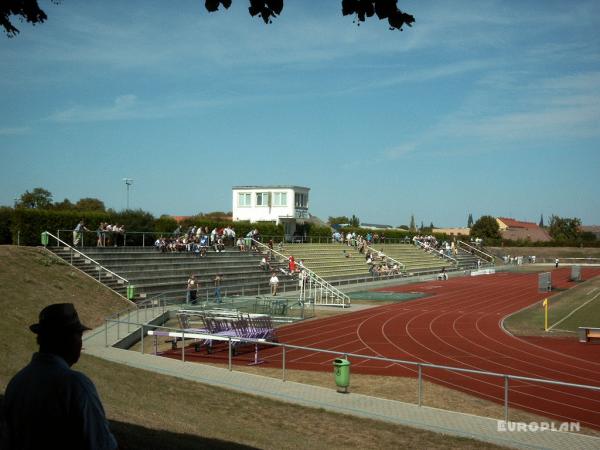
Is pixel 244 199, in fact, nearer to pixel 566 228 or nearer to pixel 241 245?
pixel 241 245

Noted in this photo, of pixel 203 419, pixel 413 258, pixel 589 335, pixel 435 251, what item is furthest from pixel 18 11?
pixel 435 251

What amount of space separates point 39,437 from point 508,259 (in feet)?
277

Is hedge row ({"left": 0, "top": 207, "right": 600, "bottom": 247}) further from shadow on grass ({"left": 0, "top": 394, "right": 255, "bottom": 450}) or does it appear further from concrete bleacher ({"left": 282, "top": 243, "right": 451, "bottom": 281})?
shadow on grass ({"left": 0, "top": 394, "right": 255, "bottom": 450})

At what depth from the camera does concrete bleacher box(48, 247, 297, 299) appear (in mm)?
29484

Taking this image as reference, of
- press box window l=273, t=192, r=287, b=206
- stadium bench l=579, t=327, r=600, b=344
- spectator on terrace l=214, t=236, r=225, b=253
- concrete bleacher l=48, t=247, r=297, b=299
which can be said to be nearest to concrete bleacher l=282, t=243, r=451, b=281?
spectator on terrace l=214, t=236, r=225, b=253

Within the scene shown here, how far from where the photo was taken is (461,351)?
19.5 m

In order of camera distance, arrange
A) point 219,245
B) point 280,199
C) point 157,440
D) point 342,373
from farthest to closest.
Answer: point 280,199 → point 219,245 → point 342,373 → point 157,440

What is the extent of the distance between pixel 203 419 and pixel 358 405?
3366 mm

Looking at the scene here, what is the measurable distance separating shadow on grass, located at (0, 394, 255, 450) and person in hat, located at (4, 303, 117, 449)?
3.20 metres

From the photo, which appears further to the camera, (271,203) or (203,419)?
(271,203)

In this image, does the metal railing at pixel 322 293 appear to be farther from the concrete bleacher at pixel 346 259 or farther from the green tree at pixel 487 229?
the green tree at pixel 487 229

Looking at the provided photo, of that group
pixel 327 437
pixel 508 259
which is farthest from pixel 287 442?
pixel 508 259

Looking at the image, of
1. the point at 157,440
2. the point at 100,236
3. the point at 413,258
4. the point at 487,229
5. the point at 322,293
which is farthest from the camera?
the point at 487,229

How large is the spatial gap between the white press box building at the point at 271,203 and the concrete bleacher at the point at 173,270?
24944 mm
